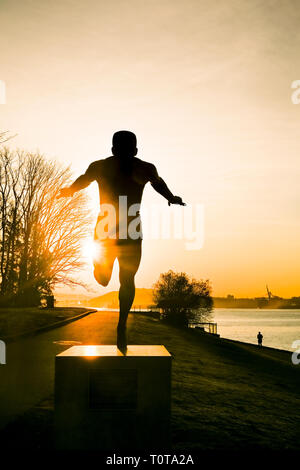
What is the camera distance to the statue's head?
5.39 metres

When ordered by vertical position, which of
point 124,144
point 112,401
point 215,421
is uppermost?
point 124,144

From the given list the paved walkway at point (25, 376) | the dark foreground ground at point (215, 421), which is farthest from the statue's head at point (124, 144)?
the paved walkway at point (25, 376)

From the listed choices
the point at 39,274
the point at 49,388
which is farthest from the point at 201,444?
the point at 39,274

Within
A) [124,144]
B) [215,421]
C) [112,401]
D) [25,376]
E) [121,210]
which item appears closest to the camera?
[112,401]

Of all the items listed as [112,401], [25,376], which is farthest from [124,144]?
[25,376]

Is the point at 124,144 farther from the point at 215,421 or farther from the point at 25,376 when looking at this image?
the point at 25,376

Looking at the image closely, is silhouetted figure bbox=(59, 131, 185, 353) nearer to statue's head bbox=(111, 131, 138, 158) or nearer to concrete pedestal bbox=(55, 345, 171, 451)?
statue's head bbox=(111, 131, 138, 158)

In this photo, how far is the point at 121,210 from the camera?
17.2ft

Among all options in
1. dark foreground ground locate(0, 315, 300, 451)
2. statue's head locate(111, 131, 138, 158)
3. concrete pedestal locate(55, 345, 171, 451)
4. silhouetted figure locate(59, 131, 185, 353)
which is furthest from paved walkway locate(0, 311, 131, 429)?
statue's head locate(111, 131, 138, 158)

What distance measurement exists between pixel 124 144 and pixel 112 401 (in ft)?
9.89

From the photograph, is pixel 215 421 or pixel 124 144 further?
pixel 215 421

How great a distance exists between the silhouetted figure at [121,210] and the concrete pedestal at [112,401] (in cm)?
85

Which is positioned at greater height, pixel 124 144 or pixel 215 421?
pixel 124 144

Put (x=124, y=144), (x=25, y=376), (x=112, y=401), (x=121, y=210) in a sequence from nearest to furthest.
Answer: (x=112, y=401) → (x=121, y=210) → (x=124, y=144) → (x=25, y=376)
